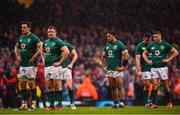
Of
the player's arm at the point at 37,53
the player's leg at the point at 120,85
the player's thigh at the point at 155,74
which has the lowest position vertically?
the player's leg at the point at 120,85

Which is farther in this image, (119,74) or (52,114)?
(119,74)

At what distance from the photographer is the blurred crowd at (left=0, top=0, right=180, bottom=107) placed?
28.1 metres

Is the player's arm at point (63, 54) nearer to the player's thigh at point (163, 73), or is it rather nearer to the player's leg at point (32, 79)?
the player's leg at point (32, 79)

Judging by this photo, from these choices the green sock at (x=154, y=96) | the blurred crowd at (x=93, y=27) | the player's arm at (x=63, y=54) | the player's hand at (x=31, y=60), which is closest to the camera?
the player's arm at (x=63, y=54)

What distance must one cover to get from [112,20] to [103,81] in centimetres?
281

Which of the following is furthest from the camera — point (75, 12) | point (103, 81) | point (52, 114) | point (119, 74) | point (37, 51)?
point (75, 12)

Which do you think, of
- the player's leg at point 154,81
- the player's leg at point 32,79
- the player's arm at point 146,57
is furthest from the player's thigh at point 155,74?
the player's leg at point 32,79

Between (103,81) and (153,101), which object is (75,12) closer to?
(103,81)

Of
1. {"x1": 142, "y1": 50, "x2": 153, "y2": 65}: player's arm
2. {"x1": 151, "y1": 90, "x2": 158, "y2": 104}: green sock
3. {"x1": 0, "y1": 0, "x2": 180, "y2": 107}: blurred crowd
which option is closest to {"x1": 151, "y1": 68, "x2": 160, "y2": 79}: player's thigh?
{"x1": 142, "y1": 50, "x2": 153, "y2": 65}: player's arm

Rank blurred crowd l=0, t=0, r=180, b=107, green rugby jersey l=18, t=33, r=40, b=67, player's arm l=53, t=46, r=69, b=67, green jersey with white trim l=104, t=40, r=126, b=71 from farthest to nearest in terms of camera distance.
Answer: blurred crowd l=0, t=0, r=180, b=107 → green jersey with white trim l=104, t=40, r=126, b=71 → green rugby jersey l=18, t=33, r=40, b=67 → player's arm l=53, t=46, r=69, b=67

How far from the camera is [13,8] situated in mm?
31062

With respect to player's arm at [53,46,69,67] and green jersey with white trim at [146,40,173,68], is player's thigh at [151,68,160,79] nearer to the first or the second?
green jersey with white trim at [146,40,173,68]

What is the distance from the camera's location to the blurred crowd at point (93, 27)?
28078 mm

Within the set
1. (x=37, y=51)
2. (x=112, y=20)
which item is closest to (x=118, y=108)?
(x=37, y=51)
